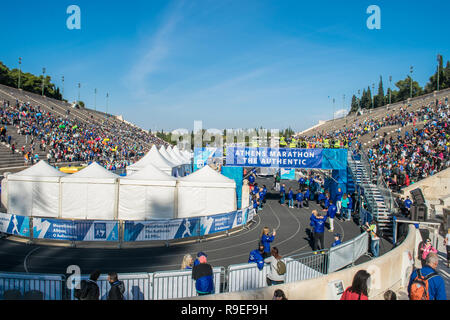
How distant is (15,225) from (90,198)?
319 centimetres

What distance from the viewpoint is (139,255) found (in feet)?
35.7

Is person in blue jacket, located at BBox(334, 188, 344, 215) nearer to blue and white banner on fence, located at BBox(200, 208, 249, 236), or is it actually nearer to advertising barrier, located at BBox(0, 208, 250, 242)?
blue and white banner on fence, located at BBox(200, 208, 249, 236)

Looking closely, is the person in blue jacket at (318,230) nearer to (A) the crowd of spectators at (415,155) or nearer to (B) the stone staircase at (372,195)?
(B) the stone staircase at (372,195)

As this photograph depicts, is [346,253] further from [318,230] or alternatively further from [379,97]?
[379,97]

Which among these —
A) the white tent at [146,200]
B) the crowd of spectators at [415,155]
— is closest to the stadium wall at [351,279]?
the white tent at [146,200]

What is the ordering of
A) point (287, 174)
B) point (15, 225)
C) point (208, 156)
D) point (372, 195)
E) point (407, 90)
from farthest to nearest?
point (407, 90), point (287, 174), point (208, 156), point (372, 195), point (15, 225)

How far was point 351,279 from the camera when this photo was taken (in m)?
6.35

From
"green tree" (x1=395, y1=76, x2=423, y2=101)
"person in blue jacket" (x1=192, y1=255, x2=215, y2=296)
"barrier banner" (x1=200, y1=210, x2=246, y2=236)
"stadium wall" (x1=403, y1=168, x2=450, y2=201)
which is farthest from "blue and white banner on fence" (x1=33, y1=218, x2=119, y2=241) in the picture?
"green tree" (x1=395, y1=76, x2=423, y2=101)

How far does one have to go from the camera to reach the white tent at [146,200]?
14.4 m

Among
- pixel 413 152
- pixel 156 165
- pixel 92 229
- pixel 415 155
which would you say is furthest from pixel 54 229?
pixel 413 152

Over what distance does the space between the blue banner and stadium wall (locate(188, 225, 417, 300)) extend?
9.64 meters

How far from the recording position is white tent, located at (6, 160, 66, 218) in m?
14.7

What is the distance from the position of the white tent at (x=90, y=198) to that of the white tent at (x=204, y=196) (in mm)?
3324
